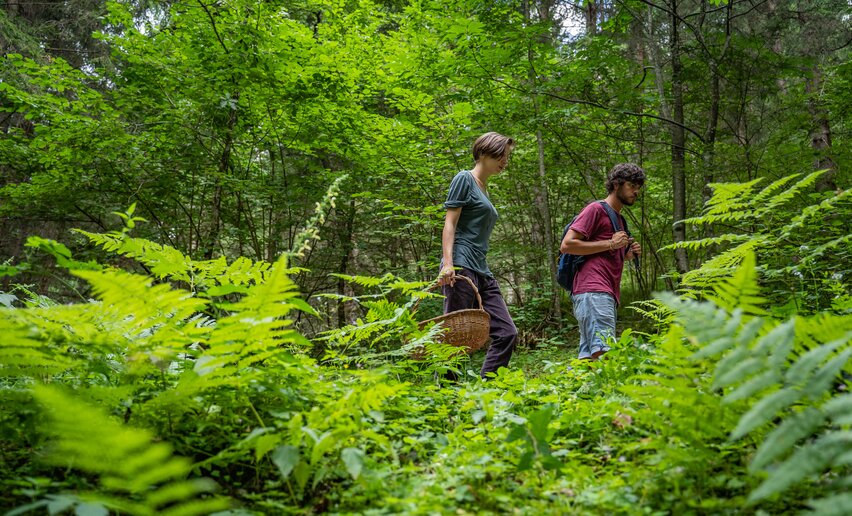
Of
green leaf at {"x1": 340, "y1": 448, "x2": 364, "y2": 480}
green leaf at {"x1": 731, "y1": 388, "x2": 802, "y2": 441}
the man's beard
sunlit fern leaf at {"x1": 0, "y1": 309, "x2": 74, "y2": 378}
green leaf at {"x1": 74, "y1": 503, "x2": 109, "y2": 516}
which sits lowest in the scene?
green leaf at {"x1": 340, "y1": 448, "x2": 364, "y2": 480}

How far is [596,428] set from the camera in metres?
2.06

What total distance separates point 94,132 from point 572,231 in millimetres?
6979

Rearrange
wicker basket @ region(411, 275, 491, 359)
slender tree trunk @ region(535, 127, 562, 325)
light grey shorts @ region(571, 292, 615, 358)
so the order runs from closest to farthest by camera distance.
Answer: wicker basket @ region(411, 275, 491, 359)
light grey shorts @ region(571, 292, 615, 358)
slender tree trunk @ region(535, 127, 562, 325)

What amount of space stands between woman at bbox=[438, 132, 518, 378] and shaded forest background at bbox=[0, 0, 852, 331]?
8.03 ft

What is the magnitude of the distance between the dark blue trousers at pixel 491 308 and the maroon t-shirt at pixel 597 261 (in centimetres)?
63

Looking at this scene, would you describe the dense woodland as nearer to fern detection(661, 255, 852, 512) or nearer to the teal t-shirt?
fern detection(661, 255, 852, 512)

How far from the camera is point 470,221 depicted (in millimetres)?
3982

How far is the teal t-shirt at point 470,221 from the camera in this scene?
388 cm

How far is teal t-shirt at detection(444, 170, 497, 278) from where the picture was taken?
3.88 metres

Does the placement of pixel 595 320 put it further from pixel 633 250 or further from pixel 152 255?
pixel 152 255

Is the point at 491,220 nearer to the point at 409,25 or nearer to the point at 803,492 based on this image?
the point at 803,492

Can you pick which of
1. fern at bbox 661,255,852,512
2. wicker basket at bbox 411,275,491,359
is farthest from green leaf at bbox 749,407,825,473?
wicker basket at bbox 411,275,491,359

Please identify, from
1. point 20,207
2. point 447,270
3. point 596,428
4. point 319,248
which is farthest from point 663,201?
point 20,207

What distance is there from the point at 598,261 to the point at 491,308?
94 cm
